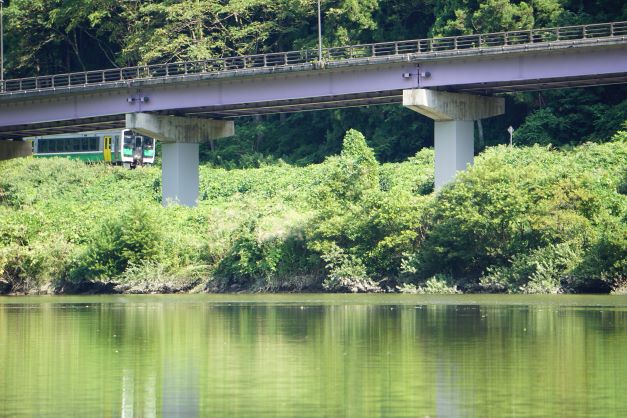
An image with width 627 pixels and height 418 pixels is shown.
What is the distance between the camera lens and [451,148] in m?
72.3

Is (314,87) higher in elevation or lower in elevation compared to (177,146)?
higher

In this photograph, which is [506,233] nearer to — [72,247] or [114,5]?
[72,247]

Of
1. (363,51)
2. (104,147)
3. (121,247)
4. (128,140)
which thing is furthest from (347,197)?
(104,147)

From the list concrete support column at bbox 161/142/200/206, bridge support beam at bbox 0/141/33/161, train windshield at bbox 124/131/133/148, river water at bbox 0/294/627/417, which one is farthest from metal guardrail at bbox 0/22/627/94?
river water at bbox 0/294/627/417

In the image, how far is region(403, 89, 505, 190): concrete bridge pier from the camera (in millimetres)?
71562

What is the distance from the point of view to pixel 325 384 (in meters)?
28.3

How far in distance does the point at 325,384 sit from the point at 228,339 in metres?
10.4

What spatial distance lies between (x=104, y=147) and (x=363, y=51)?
76.5ft

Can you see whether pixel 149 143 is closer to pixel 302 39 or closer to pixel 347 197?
pixel 302 39

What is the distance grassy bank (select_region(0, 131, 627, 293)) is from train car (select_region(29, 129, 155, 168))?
1007 inches

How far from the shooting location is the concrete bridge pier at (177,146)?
8200 centimetres

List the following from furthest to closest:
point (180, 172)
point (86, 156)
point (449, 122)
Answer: point (86, 156)
point (180, 172)
point (449, 122)

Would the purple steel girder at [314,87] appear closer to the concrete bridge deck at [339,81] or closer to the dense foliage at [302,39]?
the concrete bridge deck at [339,81]

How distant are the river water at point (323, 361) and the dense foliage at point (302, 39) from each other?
3340 centimetres
